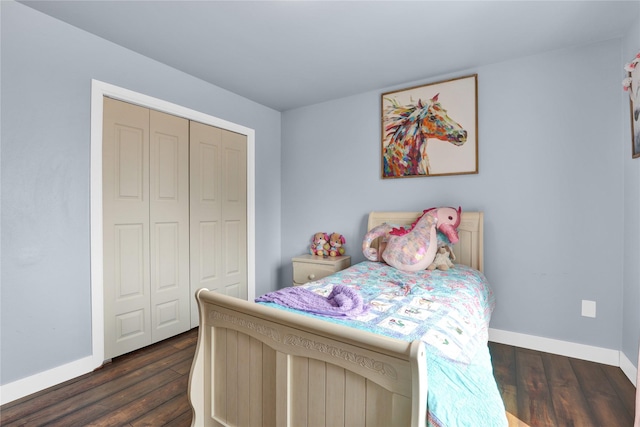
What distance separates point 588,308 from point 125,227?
3.46 m

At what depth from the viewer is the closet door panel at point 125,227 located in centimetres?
229

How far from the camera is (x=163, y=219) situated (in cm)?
266

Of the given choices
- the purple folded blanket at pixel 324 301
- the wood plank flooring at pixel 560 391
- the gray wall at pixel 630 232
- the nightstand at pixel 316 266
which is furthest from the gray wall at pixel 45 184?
the gray wall at pixel 630 232

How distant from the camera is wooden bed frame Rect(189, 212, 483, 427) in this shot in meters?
0.93

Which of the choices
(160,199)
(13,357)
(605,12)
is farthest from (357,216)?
(13,357)

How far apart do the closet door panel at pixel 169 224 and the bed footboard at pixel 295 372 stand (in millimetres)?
1344

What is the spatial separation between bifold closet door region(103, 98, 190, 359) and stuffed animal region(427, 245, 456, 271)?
212cm

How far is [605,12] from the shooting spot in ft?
6.34

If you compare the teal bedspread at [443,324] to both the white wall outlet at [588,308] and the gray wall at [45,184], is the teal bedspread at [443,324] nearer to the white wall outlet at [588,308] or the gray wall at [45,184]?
the white wall outlet at [588,308]

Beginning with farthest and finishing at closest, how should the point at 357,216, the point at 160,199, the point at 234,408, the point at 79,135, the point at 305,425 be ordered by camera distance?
the point at 357,216
the point at 160,199
the point at 79,135
the point at 234,408
the point at 305,425

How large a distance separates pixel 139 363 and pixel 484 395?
2.31 m

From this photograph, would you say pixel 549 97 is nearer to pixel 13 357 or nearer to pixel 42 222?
pixel 42 222

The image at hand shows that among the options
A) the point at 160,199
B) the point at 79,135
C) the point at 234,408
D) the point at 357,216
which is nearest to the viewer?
the point at 234,408

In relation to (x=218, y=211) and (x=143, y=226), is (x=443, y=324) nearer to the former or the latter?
(x=143, y=226)
